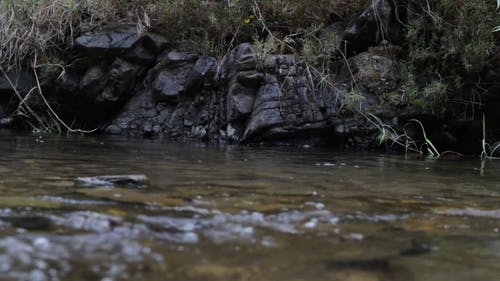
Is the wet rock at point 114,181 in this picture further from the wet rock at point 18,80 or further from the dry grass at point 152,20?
the wet rock at point 18,80

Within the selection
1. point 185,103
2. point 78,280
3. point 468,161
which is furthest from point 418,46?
point 78,280

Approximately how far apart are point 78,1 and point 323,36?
3.93 m

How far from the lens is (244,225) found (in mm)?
2029

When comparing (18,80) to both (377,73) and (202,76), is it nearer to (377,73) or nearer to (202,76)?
(202,76)

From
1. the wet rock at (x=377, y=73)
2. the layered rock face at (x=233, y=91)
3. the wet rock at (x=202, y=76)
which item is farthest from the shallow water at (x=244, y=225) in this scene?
the wet rock at (x=202, y=76)

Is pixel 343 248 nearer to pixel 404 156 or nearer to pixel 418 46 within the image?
pixel 404 156

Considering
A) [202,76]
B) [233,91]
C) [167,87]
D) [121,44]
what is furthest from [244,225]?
[121,44]

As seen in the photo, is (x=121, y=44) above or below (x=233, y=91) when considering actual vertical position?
above

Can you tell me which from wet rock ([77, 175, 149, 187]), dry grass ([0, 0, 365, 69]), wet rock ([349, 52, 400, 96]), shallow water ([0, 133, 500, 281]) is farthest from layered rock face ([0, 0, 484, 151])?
wet rock ([77, 175, 149, 187])

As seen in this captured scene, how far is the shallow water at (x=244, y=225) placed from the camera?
1560mm

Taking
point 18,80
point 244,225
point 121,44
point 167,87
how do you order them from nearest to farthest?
point 244,225 → point 167,87 → point 121,44 → point 18,80

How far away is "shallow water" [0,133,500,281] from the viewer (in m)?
1.56

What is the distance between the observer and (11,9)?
7.78 metres

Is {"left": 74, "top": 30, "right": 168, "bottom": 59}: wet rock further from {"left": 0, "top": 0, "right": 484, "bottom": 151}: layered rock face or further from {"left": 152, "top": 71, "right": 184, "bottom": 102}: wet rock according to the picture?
{"left": 152, "top": 71, "right": 184, "bottom": 102}: wet rock
